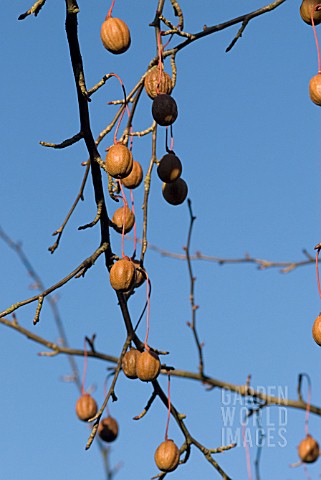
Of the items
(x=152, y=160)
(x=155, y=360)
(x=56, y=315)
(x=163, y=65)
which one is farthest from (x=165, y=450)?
(x=56, y=315)

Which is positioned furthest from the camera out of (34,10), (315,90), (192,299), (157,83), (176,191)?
(192,299)

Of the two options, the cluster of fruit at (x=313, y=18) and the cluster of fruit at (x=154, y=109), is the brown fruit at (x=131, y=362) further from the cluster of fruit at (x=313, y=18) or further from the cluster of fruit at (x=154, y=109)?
the cluster of fruit at (x=313, y=18)

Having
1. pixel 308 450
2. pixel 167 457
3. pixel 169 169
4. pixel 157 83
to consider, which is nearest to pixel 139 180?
pixel 169 169

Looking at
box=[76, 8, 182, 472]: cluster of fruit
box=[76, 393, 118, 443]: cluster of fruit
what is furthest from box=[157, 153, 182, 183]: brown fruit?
box=[76, 393, 118, 443]: cluster of fruit

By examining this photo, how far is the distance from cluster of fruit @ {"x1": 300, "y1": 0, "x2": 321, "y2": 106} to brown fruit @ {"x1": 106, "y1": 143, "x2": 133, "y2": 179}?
318 mm

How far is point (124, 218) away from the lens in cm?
157

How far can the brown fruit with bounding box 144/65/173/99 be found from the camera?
1469mm

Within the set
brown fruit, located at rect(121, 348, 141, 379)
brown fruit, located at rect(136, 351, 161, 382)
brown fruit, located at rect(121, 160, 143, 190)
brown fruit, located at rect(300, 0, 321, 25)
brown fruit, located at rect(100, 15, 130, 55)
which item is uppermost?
brown fruit, located at rect(300, 0, 321, 25)

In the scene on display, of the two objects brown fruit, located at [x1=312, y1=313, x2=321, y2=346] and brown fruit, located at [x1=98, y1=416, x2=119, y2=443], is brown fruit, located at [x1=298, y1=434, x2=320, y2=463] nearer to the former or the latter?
brown fruit, located at [x1=98, y1=416, x2=119, y2=443]

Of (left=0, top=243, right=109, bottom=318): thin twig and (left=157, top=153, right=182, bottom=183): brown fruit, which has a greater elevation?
(left=157, top=153, right=182, bottom=183): brown fruit

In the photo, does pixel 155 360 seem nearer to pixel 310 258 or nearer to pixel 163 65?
pixel 163 65

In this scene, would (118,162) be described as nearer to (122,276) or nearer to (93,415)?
(122,276)

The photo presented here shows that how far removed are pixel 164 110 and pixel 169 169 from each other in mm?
156

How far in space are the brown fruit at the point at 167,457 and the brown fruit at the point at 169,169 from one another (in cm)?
52
